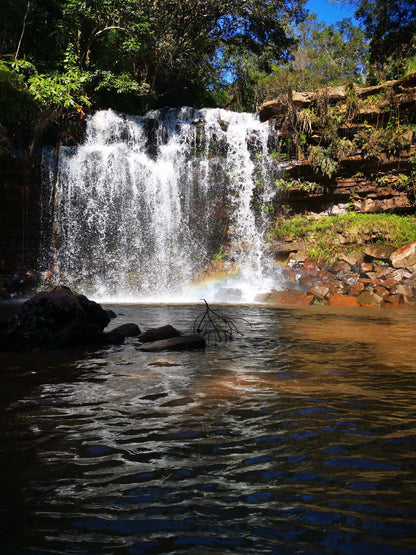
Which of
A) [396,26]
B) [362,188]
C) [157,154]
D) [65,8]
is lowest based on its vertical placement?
[362,188]

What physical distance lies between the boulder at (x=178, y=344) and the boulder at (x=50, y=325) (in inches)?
41.6

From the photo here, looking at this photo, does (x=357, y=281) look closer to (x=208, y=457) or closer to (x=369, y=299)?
(x=369, y=299)

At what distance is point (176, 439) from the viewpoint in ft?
9.35

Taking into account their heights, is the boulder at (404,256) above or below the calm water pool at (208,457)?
above

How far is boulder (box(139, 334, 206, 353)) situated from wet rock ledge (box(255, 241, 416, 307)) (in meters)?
8.70

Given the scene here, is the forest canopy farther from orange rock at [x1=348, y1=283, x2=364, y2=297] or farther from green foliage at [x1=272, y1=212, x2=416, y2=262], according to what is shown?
orange rock at [x1=348, y1=283, x2=364, y2=297]

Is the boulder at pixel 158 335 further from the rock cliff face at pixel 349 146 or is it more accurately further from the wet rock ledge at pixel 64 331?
the rock cliff face at pixel 349 146

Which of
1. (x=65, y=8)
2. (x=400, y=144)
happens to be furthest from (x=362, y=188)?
(x=65, y=8)

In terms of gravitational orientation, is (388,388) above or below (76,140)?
below

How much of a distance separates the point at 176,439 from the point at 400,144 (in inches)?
758

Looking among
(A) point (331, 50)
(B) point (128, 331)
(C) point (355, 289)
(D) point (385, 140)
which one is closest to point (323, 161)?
(D) point (385, 140)

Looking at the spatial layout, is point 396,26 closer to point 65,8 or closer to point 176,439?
Answer: point 65,8

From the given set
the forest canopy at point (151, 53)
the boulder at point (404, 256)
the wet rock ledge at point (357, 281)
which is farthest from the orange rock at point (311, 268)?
the forest canopy at point (151, 53)

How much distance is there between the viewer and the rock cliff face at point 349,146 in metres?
19.1
